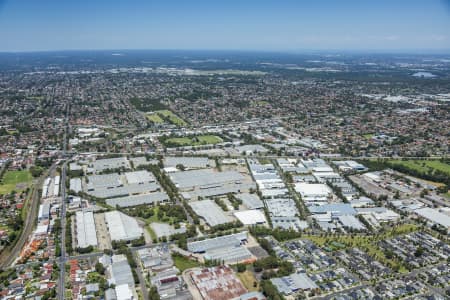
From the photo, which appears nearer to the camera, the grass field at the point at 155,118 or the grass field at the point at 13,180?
the grass field at the point at 13,180

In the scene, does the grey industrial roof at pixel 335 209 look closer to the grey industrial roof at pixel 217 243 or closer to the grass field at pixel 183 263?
the grey industrial roof at pixel 217 243

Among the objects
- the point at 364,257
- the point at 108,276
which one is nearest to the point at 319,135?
the point at 364,257

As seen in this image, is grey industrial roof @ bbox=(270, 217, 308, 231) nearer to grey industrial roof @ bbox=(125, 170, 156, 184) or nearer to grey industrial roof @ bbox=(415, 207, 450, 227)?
grey industrial roof @ bbox=(415, 207, 450, 227)

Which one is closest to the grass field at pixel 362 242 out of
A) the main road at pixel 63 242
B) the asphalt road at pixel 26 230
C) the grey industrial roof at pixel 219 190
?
the grey industrial roof at pixel 219 190

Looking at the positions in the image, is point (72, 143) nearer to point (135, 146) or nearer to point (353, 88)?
point (135, 146)

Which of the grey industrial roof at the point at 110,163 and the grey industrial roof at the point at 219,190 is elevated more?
the grey industrial roof at the point at 110,163

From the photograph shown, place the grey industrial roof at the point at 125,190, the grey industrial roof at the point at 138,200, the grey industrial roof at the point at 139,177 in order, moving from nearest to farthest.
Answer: the grey industrial roof at the point at 138,200, the grey industrial roof at the point at 125,190, the grey industrial roof at the point at 139,177

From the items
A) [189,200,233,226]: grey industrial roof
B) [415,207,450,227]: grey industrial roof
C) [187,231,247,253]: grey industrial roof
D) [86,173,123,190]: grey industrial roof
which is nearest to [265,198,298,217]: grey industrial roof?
[189,200,233,226]: grey industrial roof
